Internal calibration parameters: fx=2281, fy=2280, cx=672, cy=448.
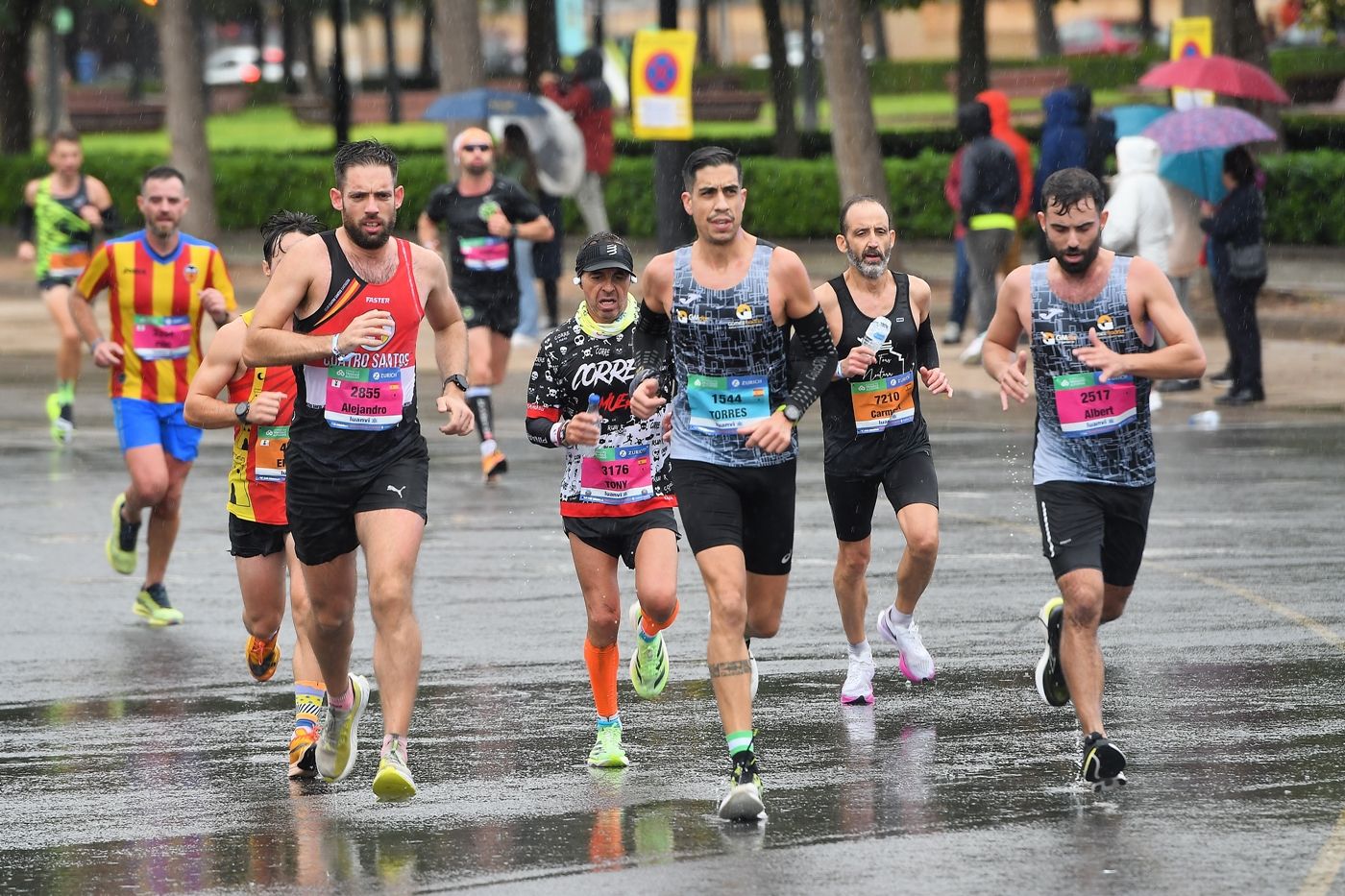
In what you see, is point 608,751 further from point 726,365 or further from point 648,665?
point 726,365

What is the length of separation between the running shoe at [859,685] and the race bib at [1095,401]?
1532mm

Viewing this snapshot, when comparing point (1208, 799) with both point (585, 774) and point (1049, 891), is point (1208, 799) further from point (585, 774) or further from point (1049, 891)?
point (585, 774)

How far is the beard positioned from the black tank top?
0.43ft

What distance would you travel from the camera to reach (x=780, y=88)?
34.7 m

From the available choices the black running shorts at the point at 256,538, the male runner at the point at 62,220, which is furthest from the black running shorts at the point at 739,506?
the male runner at the point at 62,220

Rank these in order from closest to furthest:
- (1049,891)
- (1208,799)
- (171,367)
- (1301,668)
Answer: (1049,891), (1208,799), (1301,668), (171,367)

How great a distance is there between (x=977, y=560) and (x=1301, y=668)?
2.81m

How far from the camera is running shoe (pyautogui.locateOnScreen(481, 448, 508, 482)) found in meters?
14.5

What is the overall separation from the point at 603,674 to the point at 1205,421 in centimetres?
964

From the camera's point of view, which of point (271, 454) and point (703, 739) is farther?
point (271, 454)

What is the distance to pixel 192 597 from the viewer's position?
11125 mm

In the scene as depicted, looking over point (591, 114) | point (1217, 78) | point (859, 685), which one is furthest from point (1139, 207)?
point (591, 114)

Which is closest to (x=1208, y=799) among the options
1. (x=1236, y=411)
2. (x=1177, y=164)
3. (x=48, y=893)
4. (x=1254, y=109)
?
(x=48, y=893)

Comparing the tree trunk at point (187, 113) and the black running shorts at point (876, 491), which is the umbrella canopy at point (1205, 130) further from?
the tree trunk at point (187, 113)
